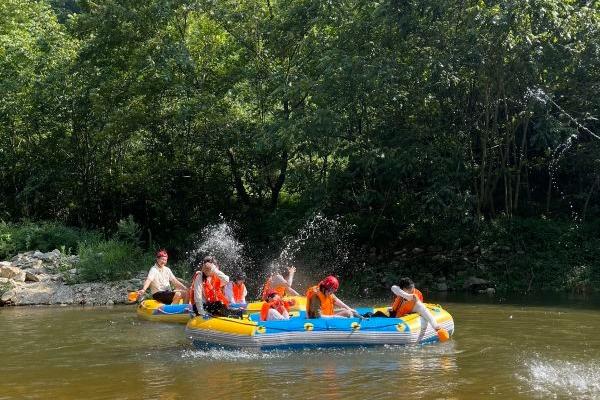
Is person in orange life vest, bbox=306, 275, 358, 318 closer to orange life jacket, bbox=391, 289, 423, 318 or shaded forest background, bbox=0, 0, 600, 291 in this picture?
orange life jacket, bbox=391, 289, 423, 318

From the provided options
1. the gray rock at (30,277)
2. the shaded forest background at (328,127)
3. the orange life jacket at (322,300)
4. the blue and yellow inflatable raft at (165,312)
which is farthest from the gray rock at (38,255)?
the orange life jacket at (322,300)

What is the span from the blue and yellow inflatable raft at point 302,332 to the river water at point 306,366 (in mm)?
132

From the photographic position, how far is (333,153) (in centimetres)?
1819

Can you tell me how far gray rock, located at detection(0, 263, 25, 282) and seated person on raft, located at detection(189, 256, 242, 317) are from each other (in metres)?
7.46

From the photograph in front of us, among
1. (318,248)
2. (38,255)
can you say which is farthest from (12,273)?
(318,248)

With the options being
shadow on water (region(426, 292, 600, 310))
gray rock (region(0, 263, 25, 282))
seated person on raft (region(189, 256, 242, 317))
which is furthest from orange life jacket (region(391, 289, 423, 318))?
gray rock (region(0, 263, 25, 282))

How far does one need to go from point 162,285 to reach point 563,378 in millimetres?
7984

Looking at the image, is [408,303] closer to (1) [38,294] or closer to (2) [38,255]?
(1) [38,294]

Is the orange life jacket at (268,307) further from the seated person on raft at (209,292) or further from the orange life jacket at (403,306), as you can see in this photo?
the orange life jacket at (403,306)

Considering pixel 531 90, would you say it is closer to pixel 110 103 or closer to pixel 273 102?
pixel 273 102

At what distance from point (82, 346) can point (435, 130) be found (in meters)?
10.0

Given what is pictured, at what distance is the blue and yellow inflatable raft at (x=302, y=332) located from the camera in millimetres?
9781

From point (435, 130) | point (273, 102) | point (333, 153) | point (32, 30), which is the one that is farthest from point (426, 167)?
point (32, 30)

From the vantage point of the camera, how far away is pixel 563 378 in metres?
7.97
